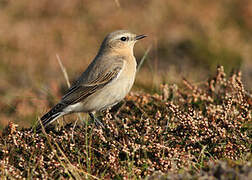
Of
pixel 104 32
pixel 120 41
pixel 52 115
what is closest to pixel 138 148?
pixel 52 115

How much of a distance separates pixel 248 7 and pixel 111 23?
5389 millimetres

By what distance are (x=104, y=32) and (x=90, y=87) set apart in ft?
31.7

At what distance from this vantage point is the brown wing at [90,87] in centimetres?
674

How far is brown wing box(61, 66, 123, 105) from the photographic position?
22.1 ft

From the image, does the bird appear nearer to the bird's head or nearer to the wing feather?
the wing feather

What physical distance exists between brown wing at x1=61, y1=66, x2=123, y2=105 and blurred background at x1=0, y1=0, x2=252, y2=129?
5263 mm

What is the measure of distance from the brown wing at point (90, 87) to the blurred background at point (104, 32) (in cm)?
526

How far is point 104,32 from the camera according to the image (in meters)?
16.2

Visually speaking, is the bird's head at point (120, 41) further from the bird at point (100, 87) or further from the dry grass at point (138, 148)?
the dry grass at point (138, 148)

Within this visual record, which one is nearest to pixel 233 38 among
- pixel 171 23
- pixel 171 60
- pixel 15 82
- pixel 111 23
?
pixel 171 60

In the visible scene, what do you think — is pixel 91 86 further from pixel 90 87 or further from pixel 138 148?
pixel 138 148

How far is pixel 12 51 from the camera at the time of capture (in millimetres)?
15219

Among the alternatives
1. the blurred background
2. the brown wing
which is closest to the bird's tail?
the brown wing

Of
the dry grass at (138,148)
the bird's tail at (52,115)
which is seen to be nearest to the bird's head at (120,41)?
the bird's tail at (52,115)
